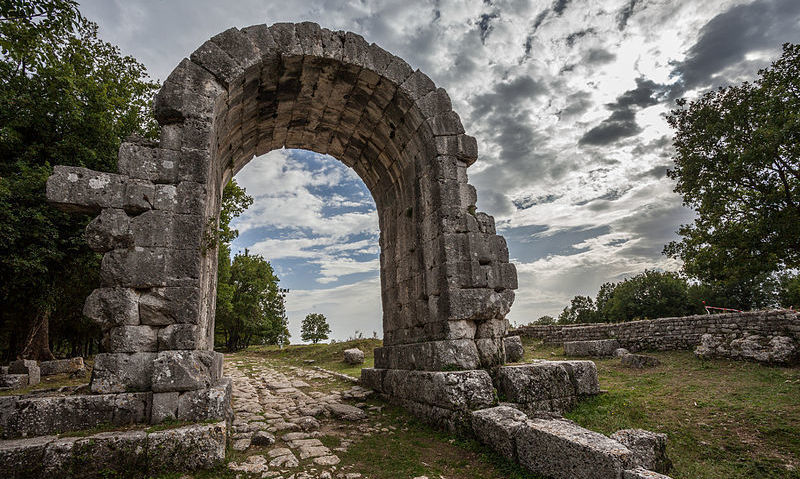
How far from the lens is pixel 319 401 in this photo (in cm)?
817

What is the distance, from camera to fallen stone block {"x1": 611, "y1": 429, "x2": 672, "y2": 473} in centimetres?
440

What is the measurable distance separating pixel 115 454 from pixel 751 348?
14.7 m

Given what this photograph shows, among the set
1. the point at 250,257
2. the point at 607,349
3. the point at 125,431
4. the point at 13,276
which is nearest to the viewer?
the point at 125,431

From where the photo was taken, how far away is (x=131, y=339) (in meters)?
4.86

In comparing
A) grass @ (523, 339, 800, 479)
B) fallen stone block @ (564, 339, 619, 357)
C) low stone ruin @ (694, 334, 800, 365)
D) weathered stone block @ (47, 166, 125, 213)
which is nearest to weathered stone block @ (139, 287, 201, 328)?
weathered stone block @ (47, 166, 125, 213)

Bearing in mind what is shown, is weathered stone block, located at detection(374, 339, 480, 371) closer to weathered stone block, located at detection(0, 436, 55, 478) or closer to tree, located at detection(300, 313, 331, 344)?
weathered stone block, located at detection(0, 436, 55, 478)

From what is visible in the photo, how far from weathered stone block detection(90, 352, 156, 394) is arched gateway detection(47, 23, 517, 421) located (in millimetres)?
12

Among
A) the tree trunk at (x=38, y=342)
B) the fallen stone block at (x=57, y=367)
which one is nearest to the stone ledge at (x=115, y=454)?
the fallen stone block at (x=57, y=367)

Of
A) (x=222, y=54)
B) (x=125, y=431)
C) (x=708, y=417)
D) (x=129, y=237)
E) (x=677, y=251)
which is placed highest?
(x=222, y=54)

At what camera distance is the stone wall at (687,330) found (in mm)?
11844

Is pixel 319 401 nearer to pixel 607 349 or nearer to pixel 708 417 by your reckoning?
pixel 708 417

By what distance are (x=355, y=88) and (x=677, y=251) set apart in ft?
46.0

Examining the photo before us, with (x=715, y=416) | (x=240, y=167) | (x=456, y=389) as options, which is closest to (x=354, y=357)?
(x=240, y=167)

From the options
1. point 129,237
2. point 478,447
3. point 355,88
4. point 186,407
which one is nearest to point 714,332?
point 478,447
